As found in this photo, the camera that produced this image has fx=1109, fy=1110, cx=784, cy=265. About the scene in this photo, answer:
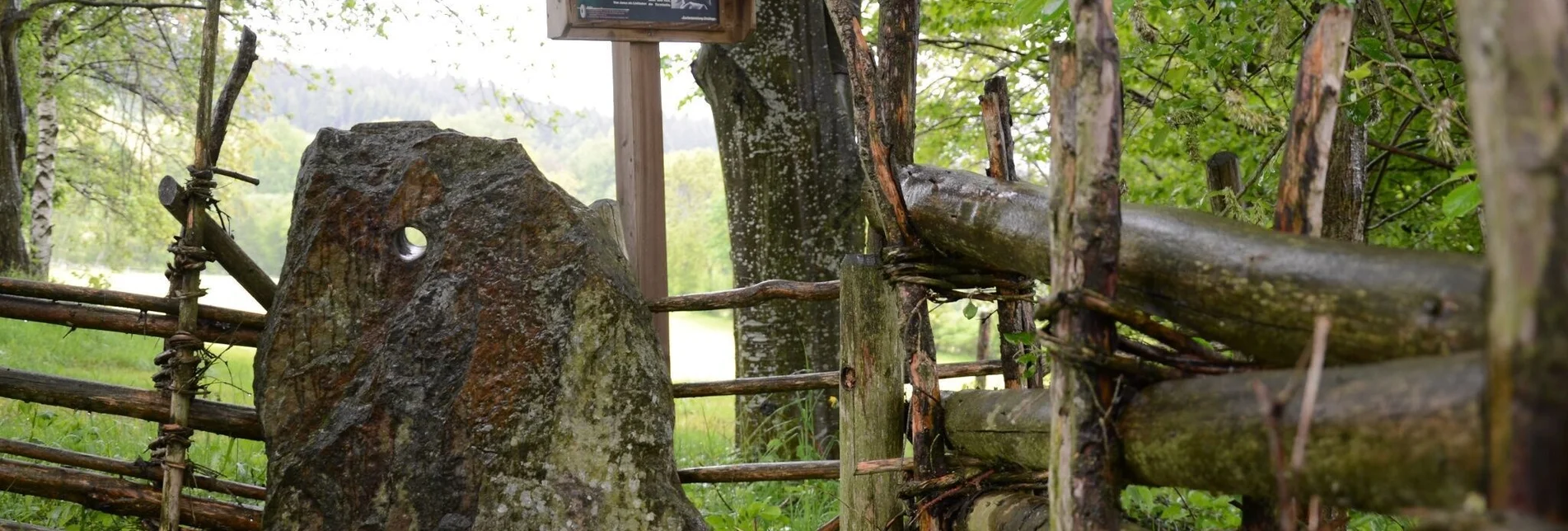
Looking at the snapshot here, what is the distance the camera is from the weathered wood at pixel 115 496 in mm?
3371

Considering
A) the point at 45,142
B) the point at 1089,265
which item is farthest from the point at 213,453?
the point at 45,142

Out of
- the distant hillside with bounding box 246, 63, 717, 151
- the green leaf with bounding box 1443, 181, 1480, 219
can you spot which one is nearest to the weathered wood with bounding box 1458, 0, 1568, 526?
the green leaf with bounding box 1443, 181, 1480, 219

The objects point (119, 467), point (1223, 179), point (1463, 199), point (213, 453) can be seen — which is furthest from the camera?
point (213, 453)

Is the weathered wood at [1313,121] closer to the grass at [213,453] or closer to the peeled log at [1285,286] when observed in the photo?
the peeled log at [1285,286]

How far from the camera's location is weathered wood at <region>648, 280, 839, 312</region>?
10.5ft

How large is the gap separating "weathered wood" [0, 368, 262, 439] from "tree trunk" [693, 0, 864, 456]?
2.17m

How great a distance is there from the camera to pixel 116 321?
3422 millimetres

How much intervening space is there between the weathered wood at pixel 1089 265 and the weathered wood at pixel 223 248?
2.28m

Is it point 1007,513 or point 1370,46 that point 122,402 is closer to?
point 1007,513

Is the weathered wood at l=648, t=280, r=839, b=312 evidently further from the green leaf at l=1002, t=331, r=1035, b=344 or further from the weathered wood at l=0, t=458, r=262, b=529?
the weathered wood at l=0, t=458, r=262, b=529

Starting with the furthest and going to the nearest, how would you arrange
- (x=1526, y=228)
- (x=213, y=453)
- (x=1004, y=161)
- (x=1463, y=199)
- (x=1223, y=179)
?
(x=213, y=453), (x=1223, y=179), (x=1004, y=161), (x=1463, y=199), (x=1526, y=228)

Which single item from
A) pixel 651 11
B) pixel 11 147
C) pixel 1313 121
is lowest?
pixel 1313 121

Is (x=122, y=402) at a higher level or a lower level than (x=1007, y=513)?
higher

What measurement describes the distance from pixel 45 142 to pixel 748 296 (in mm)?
11724
